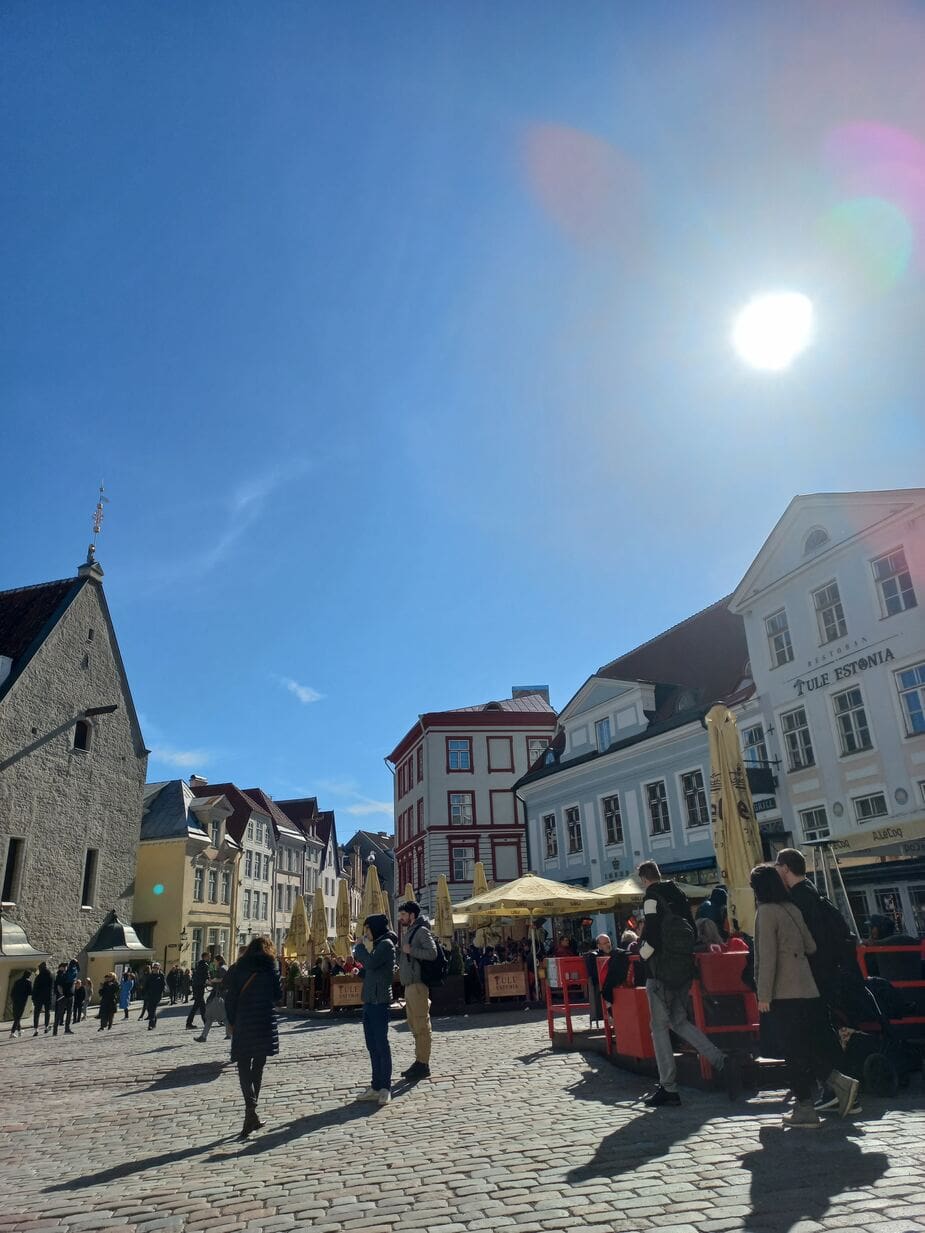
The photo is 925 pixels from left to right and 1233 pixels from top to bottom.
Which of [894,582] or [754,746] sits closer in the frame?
[894,582]

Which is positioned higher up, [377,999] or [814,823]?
[814,823]

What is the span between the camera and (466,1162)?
213 inches

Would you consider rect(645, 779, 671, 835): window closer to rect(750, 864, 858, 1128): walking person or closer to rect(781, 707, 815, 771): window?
rect(781, 707, 815, 771): window

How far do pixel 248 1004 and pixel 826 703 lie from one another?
1846 centimetres

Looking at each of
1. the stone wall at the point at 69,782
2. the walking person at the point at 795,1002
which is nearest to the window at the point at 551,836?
the stone wall at the point at 69,782

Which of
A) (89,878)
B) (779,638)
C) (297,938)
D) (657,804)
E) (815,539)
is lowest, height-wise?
(297,938)

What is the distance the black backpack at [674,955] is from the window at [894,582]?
1593 centimetres

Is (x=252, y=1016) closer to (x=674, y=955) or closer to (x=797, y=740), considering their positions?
(x=674, y=955)

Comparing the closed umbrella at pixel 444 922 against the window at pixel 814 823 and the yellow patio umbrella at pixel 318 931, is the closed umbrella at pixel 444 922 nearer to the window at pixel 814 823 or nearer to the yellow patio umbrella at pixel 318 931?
the yellow patio umbrella at pixel 318 931

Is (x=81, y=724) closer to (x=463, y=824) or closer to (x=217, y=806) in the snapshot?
(x=217, y=806)

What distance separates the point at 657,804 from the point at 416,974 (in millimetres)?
20468

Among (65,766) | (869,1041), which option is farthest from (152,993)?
(869,1041)

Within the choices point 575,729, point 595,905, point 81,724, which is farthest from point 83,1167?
point 81,724

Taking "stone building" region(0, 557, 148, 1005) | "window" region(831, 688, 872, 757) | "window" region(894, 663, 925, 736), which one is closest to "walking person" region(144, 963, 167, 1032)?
"stone building" region(0, 557, 148, 1005)
